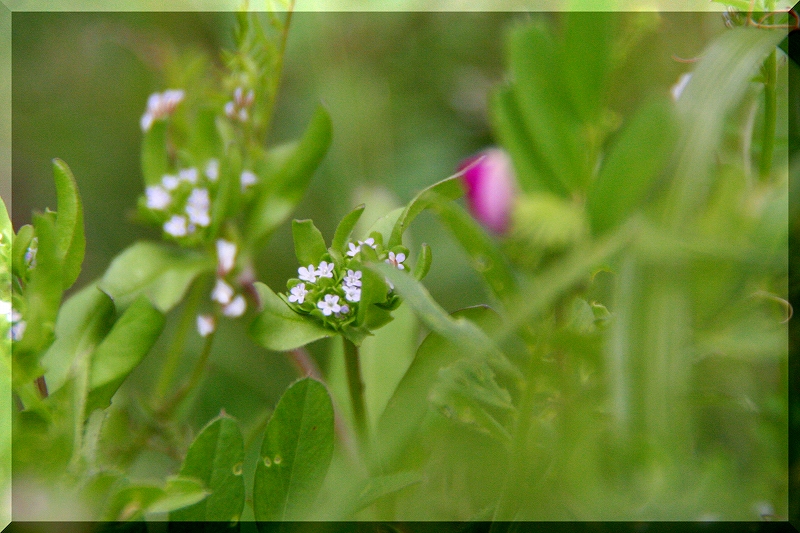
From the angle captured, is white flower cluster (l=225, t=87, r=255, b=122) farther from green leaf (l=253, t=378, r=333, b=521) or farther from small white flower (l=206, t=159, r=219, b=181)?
green leaf (l=253, t=378, r=333, b=521)

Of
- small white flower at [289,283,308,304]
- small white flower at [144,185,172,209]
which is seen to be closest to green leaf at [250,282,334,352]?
small white flower at [289,283,308,304]

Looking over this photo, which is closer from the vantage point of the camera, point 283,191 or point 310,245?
point 310,245

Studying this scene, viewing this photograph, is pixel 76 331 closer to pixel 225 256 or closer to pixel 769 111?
pixel 225 256

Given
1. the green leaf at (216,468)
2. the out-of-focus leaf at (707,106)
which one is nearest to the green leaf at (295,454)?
the green leaf at (216,468)

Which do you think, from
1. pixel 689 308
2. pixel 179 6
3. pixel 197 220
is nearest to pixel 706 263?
pixel 689 308

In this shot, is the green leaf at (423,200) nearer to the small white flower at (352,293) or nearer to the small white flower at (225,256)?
the small white flower at (352,293)

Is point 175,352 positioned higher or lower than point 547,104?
lower

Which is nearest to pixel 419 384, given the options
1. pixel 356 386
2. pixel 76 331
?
pixel 356 386
